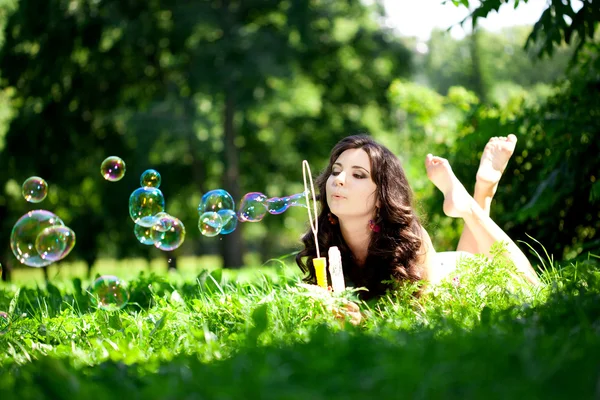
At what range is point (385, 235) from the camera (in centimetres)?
369

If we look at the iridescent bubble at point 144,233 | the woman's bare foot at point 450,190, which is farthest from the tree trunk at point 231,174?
the woman's bare foot at point 450,190

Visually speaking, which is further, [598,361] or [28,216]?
[28,216]

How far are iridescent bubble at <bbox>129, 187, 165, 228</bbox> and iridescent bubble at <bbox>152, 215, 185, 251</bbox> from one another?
78 millimetres

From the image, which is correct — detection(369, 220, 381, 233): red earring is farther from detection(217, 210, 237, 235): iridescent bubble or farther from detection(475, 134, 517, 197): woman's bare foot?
detection(217, 210, 237, 235): iridescent bubble

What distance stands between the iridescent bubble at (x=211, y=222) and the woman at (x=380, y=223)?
69 centimetres

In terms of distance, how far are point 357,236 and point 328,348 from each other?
69.2 inches

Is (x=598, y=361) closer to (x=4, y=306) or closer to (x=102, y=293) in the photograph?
(x=102, y=293)

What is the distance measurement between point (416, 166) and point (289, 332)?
579 cm

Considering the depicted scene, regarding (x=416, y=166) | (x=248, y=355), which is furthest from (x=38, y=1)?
(x=248, y=355)

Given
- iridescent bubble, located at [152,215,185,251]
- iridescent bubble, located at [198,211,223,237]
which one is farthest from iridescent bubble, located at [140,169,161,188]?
iridescent bubble, located at [198,211,223,237]

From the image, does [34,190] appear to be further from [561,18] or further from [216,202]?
[561,18]

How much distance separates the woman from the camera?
3629 millimetres

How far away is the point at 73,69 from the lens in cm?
1593

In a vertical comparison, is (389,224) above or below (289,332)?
above
